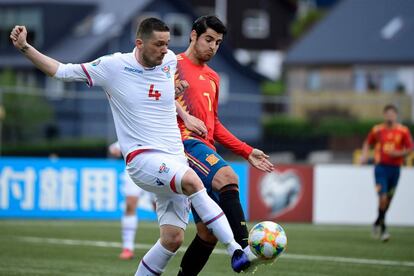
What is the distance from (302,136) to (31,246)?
19689 millimetres

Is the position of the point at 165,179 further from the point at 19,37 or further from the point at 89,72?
the point at 19,37

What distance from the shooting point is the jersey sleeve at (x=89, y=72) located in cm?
862

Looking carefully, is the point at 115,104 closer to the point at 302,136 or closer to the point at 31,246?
the point at 31,246

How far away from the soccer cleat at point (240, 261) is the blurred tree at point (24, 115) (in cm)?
2079

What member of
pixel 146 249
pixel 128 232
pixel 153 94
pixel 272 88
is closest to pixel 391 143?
pixel 146 249

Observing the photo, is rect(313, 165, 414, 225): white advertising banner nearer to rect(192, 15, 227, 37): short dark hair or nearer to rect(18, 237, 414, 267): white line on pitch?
rect(18, 237, 414, 267): white line on pitch

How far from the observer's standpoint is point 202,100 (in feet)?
31.6

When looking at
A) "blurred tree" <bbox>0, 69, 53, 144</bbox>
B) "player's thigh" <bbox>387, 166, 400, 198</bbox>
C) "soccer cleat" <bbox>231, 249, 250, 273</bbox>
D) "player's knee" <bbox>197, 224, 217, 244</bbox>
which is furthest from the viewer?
"blurred tree" <bbox>0, 69, 53, 144</bbox>

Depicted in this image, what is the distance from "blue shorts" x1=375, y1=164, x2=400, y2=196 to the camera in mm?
19219

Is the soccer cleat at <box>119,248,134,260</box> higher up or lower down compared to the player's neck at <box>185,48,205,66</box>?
lower down

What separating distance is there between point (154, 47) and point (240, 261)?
6.41 ft

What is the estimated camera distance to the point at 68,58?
50812 mm

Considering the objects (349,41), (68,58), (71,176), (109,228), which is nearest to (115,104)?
(109,228)

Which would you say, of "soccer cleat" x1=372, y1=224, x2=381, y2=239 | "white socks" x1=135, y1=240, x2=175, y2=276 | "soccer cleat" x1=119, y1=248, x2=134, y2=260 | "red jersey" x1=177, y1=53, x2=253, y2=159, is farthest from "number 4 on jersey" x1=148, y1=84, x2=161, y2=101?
"soccer cleat" x1=372, y1=224, x2=381, y2=239
